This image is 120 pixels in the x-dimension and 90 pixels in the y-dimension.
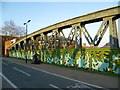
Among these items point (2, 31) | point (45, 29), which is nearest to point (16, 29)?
point (2, 31)

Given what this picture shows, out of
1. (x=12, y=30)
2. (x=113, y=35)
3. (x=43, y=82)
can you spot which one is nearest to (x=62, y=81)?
(x=43, y=82)

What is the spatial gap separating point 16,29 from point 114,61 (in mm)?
70604

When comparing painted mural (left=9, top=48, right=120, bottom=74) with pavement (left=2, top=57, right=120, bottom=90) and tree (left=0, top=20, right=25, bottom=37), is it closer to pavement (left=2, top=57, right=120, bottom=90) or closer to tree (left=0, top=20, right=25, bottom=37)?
pavement (left=2, top=57, right=120, bottom=90)

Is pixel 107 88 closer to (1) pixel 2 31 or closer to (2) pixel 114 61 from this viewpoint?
(2) pixel 114 61

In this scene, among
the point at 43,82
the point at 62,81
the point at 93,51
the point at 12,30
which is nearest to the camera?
the point at 43,82

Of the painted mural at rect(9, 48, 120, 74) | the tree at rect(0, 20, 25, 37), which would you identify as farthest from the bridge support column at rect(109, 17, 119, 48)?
the tree at rect(0, 20, 25, 37)

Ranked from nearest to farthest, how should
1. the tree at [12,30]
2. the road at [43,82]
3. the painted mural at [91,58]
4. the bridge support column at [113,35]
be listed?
the road at [43,82]
the painted mural at [91,58]
the bridge support column at [113,35]
the tree at [12,30]

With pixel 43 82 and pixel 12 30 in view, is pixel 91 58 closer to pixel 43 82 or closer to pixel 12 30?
pixel 43 82

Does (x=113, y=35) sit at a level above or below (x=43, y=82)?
above

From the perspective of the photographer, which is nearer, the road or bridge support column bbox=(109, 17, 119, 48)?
the road

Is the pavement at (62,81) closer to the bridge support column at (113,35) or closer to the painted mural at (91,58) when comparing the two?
the painted mural at (91,58)

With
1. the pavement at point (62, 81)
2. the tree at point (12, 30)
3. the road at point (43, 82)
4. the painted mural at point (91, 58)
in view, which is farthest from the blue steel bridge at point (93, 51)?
the tree at point (12, 30)

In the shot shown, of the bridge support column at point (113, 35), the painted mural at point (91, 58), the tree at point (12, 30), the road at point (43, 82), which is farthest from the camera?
the tree at point (12, 30)

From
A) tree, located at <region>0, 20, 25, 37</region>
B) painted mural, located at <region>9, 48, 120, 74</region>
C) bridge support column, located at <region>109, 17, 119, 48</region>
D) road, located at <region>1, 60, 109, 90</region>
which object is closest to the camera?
road, located at <region>1, 60, 109, 90</region>
